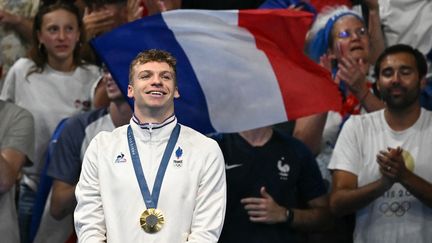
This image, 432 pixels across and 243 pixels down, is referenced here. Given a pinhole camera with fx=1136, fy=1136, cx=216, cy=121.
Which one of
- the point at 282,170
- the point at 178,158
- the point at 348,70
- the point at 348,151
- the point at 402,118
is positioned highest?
the point at 348,70

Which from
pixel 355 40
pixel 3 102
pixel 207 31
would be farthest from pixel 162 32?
pixel 355 40

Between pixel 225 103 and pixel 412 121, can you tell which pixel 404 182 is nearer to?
pixel 412 121

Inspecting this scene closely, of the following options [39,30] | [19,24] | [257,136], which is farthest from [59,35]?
[257,136]

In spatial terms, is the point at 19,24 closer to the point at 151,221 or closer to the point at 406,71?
the point at 406,71

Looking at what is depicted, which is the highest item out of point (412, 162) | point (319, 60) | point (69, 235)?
point (319, 60)

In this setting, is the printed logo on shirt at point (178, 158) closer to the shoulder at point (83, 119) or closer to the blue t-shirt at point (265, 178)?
the blue t-shirt at point (265, 178)

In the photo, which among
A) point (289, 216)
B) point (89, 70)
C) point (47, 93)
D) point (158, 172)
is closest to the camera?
point (158, 172)

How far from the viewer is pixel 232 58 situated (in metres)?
7.60

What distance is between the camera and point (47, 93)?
844 cm

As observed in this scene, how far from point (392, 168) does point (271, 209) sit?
80 centimetres

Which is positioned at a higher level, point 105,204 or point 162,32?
point 162,32

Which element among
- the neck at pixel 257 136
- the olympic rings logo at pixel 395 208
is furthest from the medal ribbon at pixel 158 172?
the olympic rings logo at pixel 395 208

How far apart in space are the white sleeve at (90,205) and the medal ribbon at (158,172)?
7.3 inches

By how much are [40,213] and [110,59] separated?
1.25 meters
